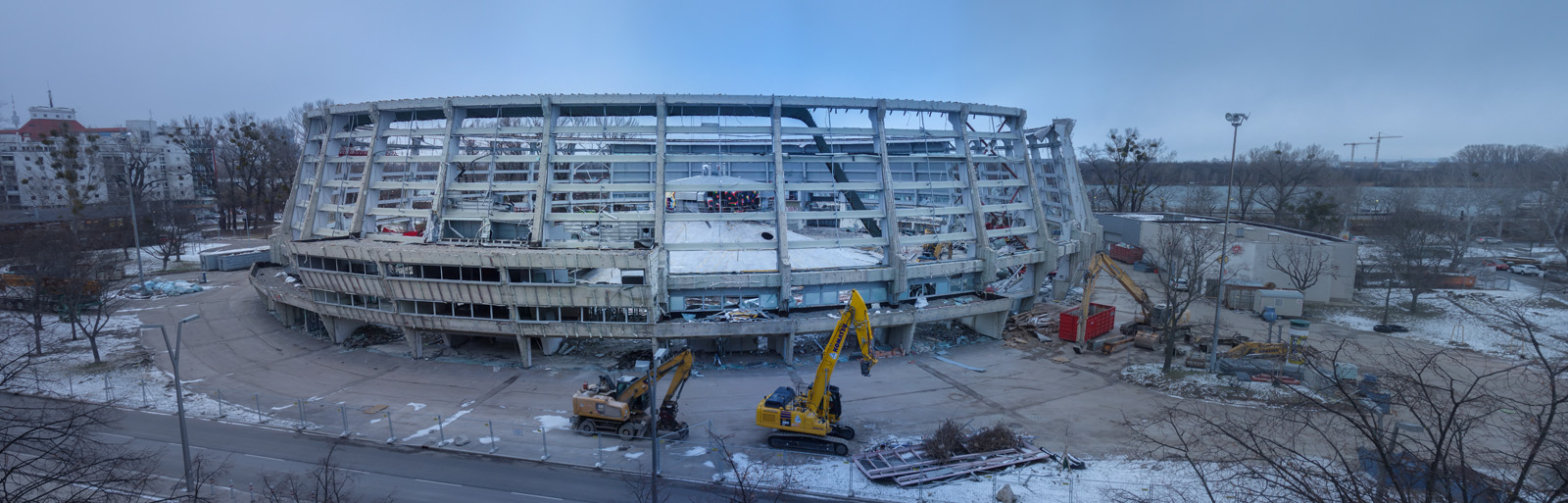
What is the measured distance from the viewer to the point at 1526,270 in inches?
1748

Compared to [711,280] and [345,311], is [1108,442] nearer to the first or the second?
[711,280]

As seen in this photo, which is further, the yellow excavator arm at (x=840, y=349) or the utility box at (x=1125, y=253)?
the utility box at (x=1125, y=253)

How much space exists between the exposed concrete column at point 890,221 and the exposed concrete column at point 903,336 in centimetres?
117

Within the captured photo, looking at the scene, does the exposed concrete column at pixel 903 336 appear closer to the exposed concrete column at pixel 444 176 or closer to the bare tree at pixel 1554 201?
the exposed concrete column at pixel 444 176

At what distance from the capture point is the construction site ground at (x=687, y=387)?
770 inches

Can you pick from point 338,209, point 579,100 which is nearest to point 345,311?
point 338,209

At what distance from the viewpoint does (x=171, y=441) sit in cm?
1906

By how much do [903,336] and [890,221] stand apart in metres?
5.07

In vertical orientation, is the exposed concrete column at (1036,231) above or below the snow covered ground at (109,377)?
above

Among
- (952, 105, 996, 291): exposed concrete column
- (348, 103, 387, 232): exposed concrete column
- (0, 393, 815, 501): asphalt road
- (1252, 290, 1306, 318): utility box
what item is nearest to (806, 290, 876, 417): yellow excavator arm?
(0, 393, 815, 501): asphalt road

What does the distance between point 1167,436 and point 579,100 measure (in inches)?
966

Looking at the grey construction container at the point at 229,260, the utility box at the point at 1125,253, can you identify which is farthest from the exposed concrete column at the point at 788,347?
the grey construction container at the point at 229,260

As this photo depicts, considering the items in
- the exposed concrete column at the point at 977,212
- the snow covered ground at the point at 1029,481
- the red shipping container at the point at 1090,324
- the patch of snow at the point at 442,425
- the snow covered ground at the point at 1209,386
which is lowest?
the patch of snow at the point at 442,425

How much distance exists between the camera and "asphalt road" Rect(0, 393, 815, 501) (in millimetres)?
15969
